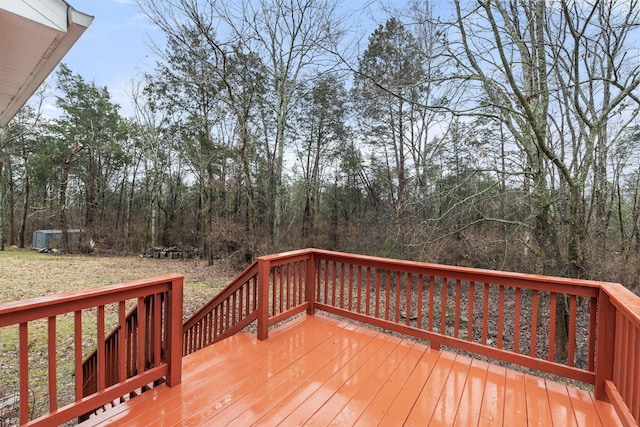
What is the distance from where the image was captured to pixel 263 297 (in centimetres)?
307

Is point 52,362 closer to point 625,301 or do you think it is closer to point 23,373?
point 23,373

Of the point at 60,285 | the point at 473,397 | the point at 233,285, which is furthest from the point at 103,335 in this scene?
the point at 60,285

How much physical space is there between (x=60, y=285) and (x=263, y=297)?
8005mm

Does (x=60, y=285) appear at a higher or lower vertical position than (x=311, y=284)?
lower

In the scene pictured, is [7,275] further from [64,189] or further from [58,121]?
[58,121]

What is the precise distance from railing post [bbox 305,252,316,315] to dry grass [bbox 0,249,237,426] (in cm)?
271

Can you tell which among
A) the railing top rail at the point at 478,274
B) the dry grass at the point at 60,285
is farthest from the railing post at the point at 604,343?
the dry grass at the point at 60,285

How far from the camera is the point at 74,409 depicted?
1.71 metres

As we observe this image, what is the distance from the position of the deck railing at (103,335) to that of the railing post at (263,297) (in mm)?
933

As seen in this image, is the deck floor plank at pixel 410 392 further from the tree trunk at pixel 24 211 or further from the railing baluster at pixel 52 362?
the tree trunk at pixel 24 211

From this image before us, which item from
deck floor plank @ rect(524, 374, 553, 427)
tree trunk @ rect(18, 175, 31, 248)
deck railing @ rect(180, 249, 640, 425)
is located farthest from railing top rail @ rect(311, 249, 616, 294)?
tree trunk @ rect(18, 175, 31, 248)

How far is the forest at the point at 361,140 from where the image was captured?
4844 mm

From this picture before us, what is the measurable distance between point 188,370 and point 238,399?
2.03 ft

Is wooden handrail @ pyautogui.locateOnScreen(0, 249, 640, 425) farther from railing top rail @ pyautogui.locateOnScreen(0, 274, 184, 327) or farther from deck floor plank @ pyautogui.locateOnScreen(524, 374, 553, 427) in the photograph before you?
deck floor plank @ pyautogui.locateOnScreen(524, 374, 553, 427)
